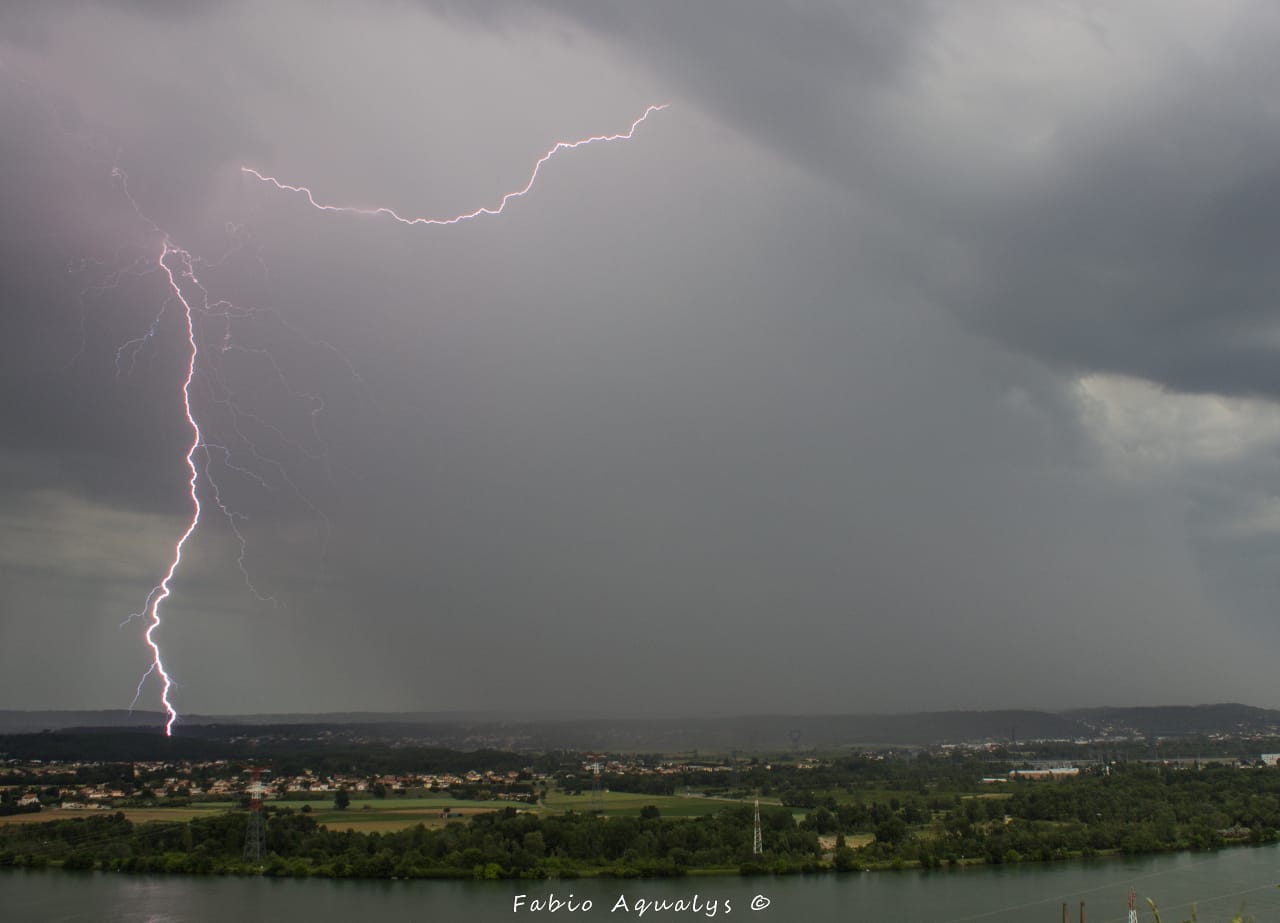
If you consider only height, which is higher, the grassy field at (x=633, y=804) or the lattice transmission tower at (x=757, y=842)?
the lattice transmission tower at (x=757, y=842)

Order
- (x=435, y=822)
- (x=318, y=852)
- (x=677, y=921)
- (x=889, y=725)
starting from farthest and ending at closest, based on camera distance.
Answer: (x=889, y=725), (x=435, y=822), (x=318, y=852), (x=677, y=921)

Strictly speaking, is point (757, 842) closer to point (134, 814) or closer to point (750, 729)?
point (134, 814)

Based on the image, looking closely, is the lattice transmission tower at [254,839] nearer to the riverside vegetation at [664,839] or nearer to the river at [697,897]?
the riverside vegetation at [664,839]

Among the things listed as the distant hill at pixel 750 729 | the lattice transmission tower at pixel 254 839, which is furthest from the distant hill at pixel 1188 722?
the lattice transmission tower at pixel 254 839

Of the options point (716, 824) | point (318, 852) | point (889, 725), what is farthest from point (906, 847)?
point (889, 725)

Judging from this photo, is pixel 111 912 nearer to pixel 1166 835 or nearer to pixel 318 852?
pixel 318 852

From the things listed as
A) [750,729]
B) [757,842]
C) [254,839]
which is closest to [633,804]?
[757,842]

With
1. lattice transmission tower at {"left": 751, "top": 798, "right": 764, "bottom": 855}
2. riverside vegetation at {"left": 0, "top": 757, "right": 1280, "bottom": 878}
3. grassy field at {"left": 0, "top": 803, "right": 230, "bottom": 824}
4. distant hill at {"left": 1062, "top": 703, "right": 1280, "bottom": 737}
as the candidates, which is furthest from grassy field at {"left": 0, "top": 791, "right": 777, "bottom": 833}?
distant hill at {"left": 1062, "top": 703, "right": 1280, "bottom": 737}
